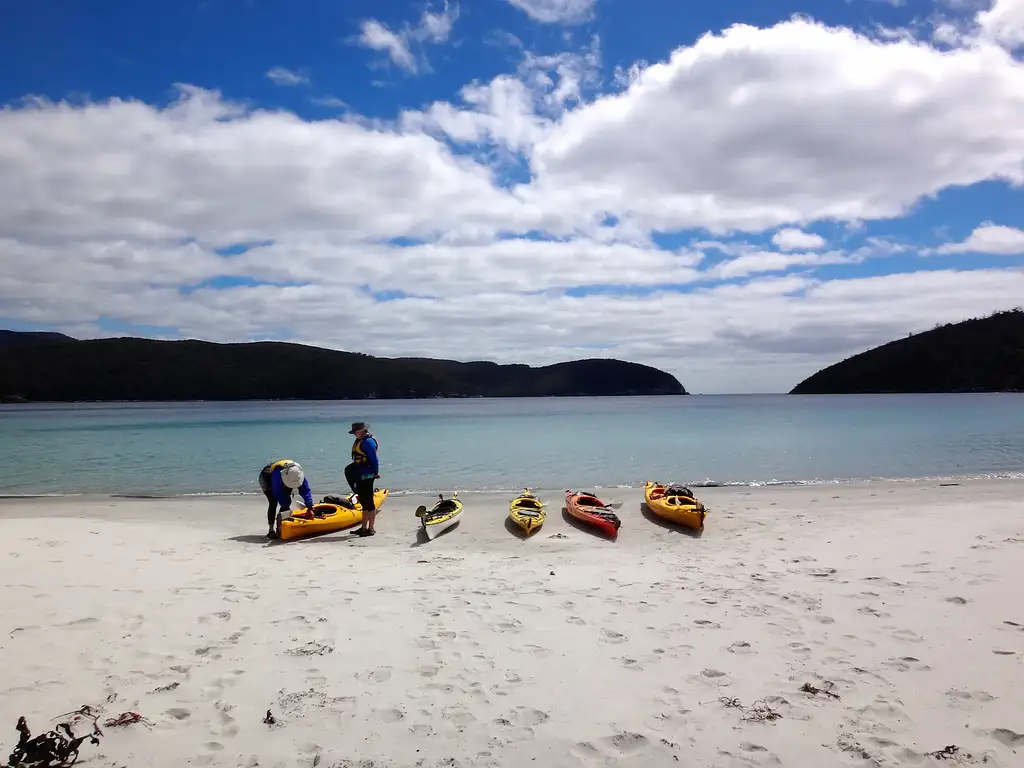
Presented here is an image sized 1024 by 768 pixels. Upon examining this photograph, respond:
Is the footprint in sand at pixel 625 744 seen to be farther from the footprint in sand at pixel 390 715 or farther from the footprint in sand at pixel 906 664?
the footprint in sand at pixel 906 664

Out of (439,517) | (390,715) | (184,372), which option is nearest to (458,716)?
(390,715)

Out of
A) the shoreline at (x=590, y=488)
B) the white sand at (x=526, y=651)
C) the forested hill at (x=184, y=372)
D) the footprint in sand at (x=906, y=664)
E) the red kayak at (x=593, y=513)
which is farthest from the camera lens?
the forested hill at (x=184, y=372)

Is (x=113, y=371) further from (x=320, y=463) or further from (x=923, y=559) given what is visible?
(x=923, y=559)

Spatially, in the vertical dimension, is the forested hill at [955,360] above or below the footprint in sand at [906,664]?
above

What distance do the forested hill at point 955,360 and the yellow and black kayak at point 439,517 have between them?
502 ft

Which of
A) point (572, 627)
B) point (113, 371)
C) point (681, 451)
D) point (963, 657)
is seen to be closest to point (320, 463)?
point (681, 451)

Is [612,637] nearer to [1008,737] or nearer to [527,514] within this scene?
[1008,737]

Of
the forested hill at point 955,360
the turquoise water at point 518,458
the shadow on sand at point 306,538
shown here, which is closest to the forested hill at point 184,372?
the turquoise water at point 518,458

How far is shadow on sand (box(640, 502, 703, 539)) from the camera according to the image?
1175cm

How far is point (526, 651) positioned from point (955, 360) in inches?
6493

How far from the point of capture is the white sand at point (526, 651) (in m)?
4.00

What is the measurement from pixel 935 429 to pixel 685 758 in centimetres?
4640

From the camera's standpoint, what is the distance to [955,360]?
5512 inches

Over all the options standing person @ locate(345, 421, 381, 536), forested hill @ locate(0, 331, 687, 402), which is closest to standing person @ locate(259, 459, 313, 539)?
standing person @ locate(345, 421, 381, 536)
